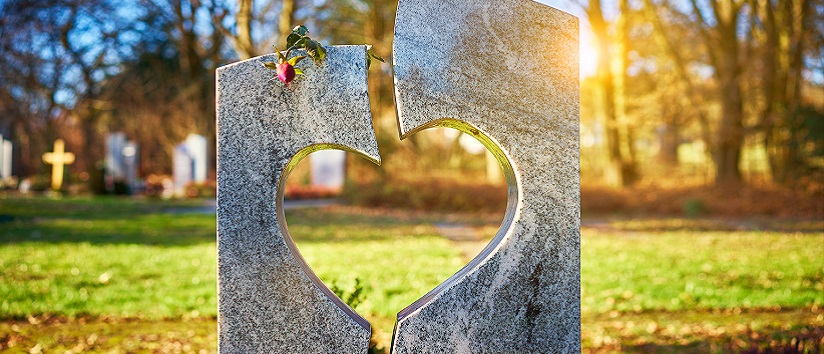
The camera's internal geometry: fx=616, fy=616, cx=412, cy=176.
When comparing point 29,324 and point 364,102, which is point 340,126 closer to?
point 364,102

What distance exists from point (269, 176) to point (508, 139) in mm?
1053

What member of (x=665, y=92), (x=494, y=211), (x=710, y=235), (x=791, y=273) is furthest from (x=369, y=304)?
(x=665, y=92)

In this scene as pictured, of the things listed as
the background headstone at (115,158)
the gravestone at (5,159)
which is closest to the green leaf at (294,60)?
the background headstone at (115,158)

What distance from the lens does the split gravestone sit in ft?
8.64

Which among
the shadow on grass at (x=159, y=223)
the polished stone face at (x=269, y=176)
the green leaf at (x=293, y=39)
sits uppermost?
the green leaf at (x=293, y=39)

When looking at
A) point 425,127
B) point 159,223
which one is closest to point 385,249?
point 159,223

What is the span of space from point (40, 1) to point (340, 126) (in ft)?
51.1

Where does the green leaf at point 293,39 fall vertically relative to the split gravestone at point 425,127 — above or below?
above

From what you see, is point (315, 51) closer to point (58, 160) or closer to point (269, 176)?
point (269, 176)

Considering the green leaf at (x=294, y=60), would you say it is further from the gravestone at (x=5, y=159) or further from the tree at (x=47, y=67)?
the gravestone at (x=5, y=159)

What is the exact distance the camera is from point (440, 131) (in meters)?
25.3

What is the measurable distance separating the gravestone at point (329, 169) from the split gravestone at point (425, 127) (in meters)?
17.8

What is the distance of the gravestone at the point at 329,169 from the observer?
2055 cm

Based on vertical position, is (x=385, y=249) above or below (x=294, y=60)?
below
